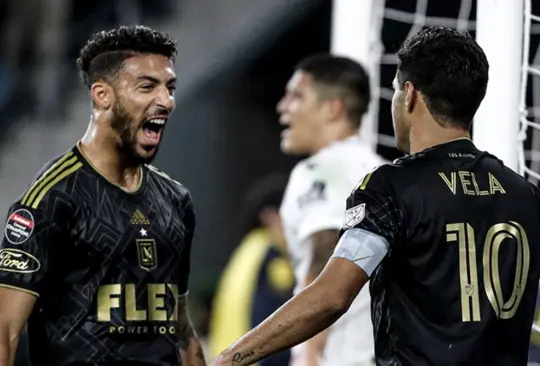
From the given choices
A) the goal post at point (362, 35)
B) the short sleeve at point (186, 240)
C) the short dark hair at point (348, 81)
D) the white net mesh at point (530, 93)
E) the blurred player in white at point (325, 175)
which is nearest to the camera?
the short sleeve at point (186, 240)

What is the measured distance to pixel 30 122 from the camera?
11867 millimetres

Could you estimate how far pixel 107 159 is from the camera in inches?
152

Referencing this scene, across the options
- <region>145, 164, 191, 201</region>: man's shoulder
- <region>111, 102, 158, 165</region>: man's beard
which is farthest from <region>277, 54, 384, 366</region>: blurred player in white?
<region>111, 102, 158, 165</region>: man's beard

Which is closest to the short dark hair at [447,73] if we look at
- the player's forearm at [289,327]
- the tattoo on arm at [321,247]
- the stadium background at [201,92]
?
the player's forearm at [289,327]

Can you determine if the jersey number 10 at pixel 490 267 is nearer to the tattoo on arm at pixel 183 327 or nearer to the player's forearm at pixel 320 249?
the tattoo on arm at pixel 183 327

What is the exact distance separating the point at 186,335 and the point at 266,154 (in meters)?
8.13

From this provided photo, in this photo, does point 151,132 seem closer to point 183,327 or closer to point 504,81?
point 183,327

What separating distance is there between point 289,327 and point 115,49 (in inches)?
45.5

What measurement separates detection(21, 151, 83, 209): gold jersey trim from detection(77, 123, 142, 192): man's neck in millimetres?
56

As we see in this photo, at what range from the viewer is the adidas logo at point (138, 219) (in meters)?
3.82

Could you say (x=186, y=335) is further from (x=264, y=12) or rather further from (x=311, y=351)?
(x=264, y=12)

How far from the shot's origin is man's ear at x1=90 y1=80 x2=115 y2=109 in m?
3.89

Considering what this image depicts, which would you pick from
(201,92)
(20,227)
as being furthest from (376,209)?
(201,92)

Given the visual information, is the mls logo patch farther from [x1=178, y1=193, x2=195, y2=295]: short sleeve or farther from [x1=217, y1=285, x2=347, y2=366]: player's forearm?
[x1=178, y1=193, x2=195, y2=295]: short sleeve
